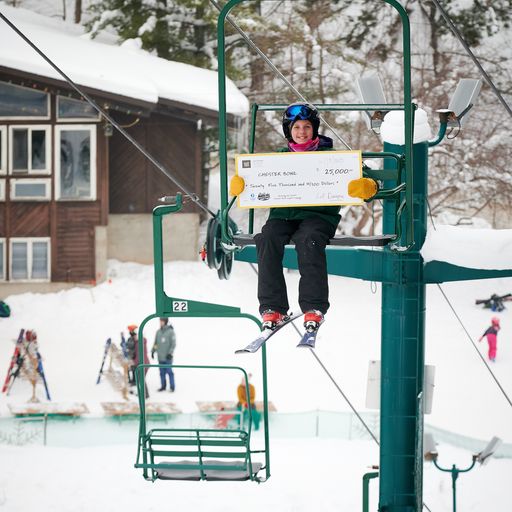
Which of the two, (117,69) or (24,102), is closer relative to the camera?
(24,102)

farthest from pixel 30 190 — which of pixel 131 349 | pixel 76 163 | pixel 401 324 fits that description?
pixel 401 324

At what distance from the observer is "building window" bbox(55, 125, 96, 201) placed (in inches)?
988

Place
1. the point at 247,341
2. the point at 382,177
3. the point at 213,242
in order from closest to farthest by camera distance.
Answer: the point at 382,177
the point at 213,242
the point at 247,341

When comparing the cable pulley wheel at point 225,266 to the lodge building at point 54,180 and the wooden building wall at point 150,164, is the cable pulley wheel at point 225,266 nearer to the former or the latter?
the lodge building at point 54,180

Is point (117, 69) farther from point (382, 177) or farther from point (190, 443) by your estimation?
point (382, 177)

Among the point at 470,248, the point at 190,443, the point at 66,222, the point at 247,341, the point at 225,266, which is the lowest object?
the point at 247,341

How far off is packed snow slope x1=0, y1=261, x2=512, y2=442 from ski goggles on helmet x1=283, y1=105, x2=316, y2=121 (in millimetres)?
11351

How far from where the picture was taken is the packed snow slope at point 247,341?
59.4 feet

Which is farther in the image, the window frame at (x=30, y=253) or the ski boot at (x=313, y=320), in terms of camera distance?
the window frame at (x=30, y=253)

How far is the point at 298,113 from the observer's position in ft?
19.8

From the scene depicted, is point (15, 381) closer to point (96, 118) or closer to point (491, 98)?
point (96, 118)

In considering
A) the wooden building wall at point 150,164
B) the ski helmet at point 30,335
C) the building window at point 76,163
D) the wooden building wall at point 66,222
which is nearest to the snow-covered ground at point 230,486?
the ski helmet at point 30,335

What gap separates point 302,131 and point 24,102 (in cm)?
1963

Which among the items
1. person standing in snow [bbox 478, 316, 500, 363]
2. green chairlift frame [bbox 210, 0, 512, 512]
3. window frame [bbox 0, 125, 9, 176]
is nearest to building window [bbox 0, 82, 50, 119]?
window frame [bbox 0, 125, 9, 176]
